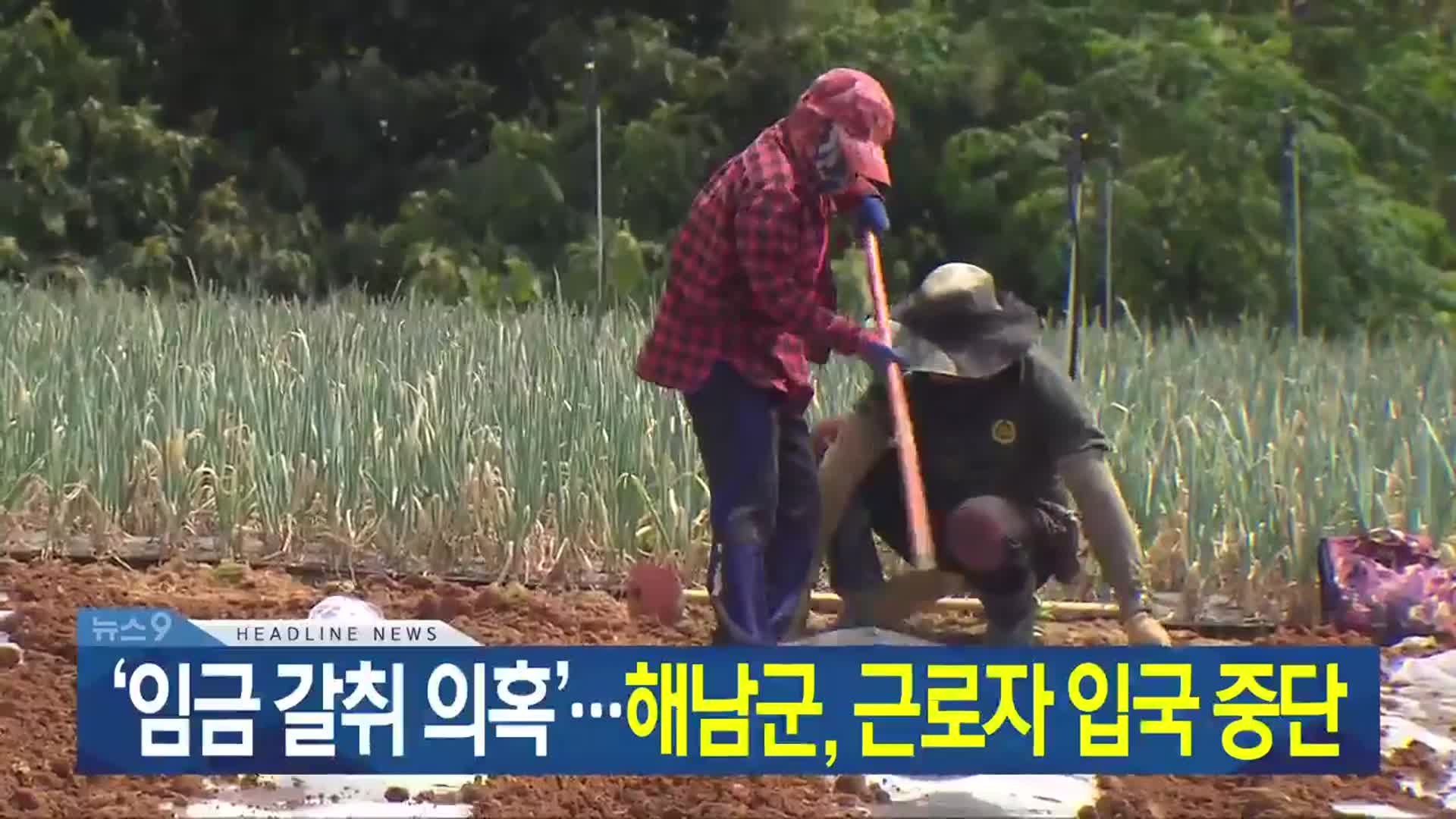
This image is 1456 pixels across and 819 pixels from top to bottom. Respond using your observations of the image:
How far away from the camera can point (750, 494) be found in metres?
3.49

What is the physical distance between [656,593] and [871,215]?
1.02 meters

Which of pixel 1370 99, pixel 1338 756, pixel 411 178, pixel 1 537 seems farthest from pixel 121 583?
pixel 1370 99

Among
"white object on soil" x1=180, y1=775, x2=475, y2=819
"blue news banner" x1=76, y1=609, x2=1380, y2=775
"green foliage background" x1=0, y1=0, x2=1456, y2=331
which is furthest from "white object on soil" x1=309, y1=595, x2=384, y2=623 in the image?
"green foliage background" x1=0, y1=0, x2=1456, y2=331

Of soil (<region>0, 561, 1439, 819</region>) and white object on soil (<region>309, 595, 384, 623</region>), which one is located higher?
white object on soil (<region>309, 595, 384, 623</region>)

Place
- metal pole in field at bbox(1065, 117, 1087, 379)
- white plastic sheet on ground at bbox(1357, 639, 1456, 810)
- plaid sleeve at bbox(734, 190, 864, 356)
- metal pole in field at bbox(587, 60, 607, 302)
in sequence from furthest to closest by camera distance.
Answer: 1. metal pole in field at bbox(587, 60, 607, 302)
2. metal pole in field at bbox(1065, 117, 1087, 379)
3. white plastic sheet on ground at bbox(1357, 639, 1456, 810)
4. plaid sleeve at bbox(734, 190, 864, 356)

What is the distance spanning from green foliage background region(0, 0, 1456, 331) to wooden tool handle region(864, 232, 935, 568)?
8546mm

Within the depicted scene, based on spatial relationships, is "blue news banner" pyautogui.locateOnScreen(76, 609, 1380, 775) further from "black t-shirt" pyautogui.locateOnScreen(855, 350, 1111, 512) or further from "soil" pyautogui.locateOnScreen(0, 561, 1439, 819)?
"black t-shirt" pyautogui.locateOnScreen(855, 350, 1111, 512)

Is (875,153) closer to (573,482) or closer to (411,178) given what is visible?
(573,482)

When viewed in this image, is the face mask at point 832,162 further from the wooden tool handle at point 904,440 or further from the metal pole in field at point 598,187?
the metal pole in field at point 598,187

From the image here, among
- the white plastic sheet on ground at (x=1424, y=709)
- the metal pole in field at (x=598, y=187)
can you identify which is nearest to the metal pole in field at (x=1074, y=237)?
the white plastic sheet on ground at (x=1424, y=709)

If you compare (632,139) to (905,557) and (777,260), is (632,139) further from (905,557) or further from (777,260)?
(777,260)

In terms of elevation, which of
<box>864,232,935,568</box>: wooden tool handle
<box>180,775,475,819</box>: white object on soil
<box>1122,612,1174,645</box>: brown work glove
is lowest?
<box>180,775,475,819</box>: white object on soil

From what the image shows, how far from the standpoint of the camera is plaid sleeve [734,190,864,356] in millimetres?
3293

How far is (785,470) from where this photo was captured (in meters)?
3.63
